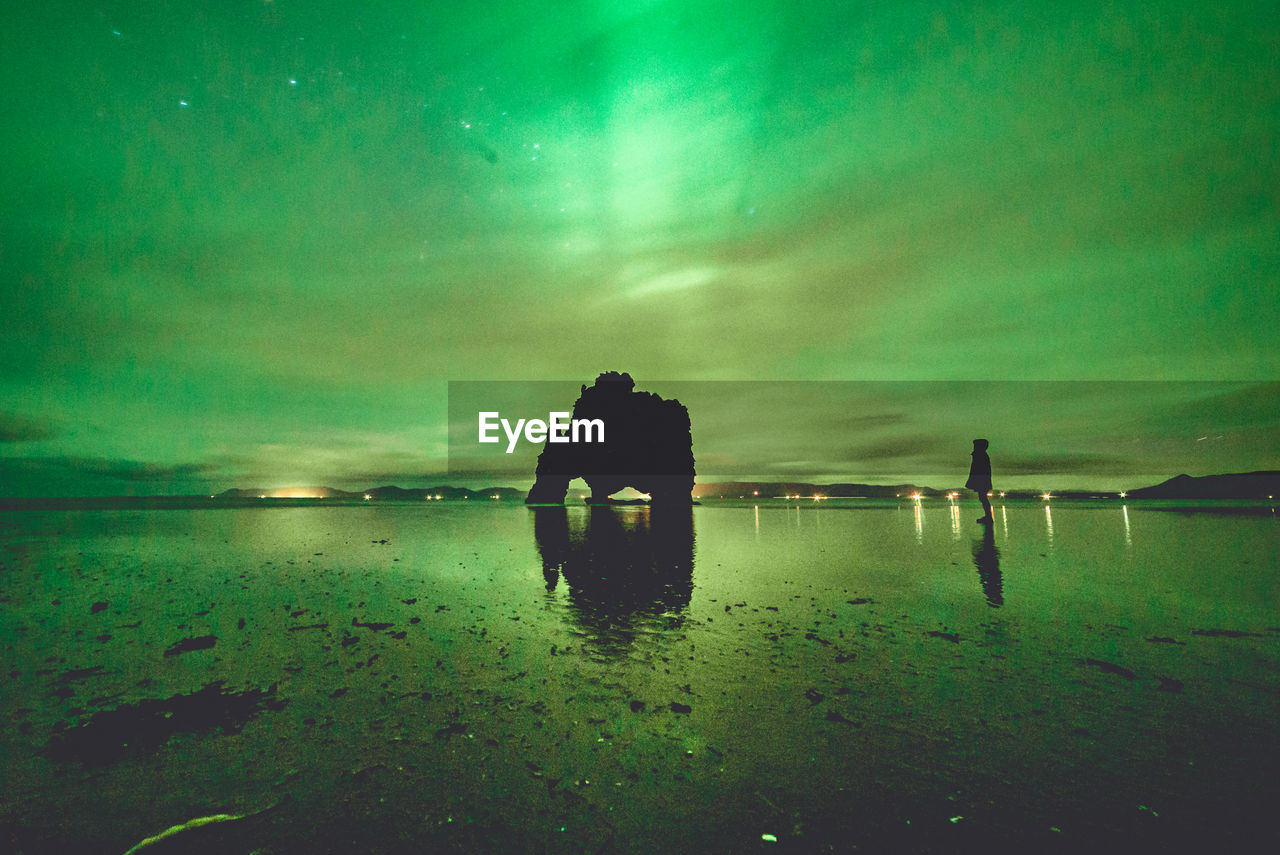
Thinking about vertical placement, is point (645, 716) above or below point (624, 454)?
below

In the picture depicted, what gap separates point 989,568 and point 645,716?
11470 millimetres

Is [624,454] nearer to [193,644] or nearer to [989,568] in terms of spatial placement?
[989,568]

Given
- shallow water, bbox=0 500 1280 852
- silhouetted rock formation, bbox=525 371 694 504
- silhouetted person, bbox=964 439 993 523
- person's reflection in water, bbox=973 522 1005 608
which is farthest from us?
silhouetted rock formation, bbox=525 371 694 504

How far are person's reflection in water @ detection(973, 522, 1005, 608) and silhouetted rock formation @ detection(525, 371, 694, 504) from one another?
52.7 m

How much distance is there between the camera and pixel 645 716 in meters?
4.57

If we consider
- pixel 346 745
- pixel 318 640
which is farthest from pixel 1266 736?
pixel 318 640

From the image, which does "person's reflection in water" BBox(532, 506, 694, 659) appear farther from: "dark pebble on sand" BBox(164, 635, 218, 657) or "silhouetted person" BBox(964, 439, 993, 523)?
"silhouetted person" BBox(964, 439, 993, 523)

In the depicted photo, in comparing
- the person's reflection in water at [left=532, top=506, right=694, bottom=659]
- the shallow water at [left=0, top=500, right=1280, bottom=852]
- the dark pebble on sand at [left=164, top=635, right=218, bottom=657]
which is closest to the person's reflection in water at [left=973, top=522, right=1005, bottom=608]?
the shallow water at [left=0, top=500, right=1280, bottom=852]

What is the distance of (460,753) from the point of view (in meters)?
3.94

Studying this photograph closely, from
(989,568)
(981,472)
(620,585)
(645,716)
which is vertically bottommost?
(989,568)

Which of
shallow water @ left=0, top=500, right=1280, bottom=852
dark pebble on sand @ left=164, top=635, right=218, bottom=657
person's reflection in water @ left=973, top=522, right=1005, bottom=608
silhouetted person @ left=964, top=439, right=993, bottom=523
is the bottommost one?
person's reflection in water @ left=973, top=522, right=1005, bottom=608

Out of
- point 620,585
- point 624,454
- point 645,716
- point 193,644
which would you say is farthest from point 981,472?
point 624,454

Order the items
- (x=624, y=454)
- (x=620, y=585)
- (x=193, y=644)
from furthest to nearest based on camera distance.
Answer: (x=624, y=454) → (x=620, y=585) → (x=193, y=644)

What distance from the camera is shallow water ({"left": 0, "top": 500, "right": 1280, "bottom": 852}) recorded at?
307cm
